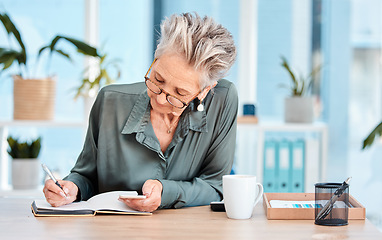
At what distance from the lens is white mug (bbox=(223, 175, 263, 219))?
1521mm

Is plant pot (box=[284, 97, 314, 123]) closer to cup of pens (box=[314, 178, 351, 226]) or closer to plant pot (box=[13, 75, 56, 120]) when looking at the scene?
plant pot (box=[13, 75, 56, 120])

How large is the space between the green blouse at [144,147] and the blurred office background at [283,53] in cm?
231

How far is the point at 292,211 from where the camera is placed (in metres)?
1.53

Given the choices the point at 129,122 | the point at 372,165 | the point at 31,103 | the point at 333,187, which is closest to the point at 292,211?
the point at 333,187

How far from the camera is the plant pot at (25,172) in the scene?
146 inches

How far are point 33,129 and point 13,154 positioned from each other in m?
0.57

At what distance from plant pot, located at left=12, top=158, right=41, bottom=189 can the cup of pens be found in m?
2.71

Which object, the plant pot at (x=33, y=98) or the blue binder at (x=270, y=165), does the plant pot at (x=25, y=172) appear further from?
the blue binder at (x=270, y=165)

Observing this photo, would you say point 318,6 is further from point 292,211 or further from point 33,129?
point 292,211

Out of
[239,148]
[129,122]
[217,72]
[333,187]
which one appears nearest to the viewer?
[333,187]

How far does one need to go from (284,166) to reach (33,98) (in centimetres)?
187

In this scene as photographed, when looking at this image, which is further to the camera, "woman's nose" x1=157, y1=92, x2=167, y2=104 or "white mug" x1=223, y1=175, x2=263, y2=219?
"woman's nose" x1=157, y1=92, x2=167, y2=104

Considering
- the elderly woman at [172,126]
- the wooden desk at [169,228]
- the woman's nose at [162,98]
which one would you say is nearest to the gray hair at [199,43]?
the elderly woman at [172,126]

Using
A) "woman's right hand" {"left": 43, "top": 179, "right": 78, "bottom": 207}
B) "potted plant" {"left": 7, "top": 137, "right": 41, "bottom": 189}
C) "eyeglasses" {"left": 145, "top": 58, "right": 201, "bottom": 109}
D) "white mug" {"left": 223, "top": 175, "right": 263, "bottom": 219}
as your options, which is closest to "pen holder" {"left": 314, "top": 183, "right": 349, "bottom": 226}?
"white mug" {"left": 223, "top": 175, "right": 263, "bottom": 219}
